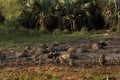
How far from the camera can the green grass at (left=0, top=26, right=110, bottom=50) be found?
16.6 metres

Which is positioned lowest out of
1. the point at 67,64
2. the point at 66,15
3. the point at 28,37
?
the point at 67,64

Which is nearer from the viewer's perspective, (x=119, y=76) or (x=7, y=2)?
(x=119, y=76)

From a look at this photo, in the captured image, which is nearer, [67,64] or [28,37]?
[67,64]

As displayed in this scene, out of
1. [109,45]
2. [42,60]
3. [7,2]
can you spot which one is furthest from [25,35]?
[42,60]

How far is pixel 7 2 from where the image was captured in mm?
20109

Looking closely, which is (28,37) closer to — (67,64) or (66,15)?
(66,15)

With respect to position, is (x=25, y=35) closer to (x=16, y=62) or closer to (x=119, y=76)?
(x=16, y=62)

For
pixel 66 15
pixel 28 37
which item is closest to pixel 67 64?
pixel 28 37

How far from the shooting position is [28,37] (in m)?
19.2

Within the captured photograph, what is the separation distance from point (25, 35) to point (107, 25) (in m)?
4.39

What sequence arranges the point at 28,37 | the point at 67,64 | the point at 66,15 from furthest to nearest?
the point at 66,15
the point at 28,37
the point at 67,64

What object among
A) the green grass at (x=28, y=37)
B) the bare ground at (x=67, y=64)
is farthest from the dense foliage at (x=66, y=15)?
the bare ground at (x=67, y=64)

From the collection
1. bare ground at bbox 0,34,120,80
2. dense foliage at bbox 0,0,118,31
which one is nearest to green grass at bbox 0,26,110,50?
dense foliage at bbox 0,0,118,31

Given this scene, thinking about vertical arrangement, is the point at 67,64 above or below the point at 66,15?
below
